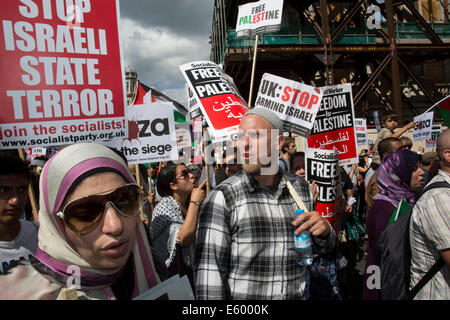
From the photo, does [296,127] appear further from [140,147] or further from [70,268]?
[70,268]

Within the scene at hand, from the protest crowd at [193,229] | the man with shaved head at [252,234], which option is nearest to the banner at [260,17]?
the protest crowd at [193,229]

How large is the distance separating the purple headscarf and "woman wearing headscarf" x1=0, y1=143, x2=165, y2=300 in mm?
2537

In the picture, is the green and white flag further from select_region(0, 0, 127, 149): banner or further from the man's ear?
select_region(0, 0, 127, 149): banner

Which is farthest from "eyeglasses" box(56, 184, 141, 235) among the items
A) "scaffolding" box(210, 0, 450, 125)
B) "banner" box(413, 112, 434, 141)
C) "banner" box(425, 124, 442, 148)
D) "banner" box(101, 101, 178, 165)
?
"scaffolding" box(210, 0, 450, 125)

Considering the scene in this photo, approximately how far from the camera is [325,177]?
3.21 meters

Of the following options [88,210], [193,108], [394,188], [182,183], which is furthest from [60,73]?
[394,188]

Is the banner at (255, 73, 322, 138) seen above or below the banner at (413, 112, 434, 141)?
above

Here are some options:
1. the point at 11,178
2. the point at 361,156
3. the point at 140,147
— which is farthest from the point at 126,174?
the point at 361,156

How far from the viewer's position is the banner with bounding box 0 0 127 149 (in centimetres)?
190

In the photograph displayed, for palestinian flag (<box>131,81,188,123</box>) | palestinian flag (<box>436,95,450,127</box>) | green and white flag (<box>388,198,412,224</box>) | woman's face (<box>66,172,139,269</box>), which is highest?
palestinian flag (<box>131,81,188,123</box>)

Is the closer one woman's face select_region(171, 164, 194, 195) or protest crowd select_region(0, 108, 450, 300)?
protest crowd select_region(0, 108, 450, 300)

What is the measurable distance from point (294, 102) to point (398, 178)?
1319 millimetres

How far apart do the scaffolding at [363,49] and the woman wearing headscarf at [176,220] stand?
1415cm

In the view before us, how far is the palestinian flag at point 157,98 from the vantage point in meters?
4.96
